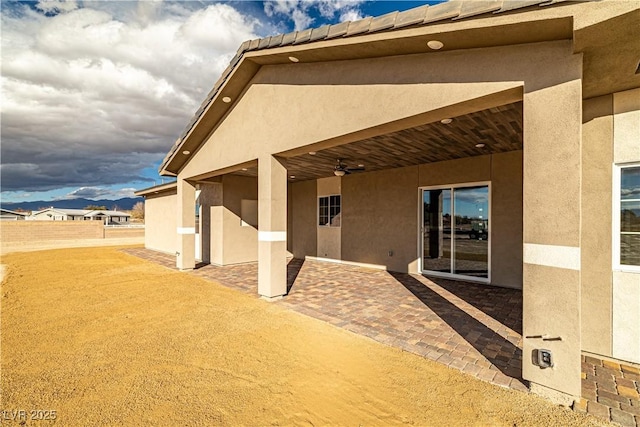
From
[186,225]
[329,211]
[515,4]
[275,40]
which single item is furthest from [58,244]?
[515,4]

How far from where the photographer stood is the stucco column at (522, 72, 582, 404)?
2.60 metres

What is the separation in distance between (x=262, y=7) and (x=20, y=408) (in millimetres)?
13166

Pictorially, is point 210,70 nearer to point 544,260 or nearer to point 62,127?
point 62,127

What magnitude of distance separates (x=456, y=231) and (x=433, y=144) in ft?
9.72

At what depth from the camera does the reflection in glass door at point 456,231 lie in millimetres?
7555

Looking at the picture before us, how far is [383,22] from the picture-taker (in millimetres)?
3637

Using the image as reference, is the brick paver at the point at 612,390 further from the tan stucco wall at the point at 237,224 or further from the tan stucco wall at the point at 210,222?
the tan stucco wall at the point at 210,222

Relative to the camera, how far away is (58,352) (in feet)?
12.3

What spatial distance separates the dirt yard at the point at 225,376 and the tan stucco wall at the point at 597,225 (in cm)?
176

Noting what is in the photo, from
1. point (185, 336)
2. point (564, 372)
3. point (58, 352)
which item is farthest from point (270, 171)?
point (564, 372)

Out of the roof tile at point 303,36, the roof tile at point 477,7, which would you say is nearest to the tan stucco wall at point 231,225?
the roof tile at point 303,36

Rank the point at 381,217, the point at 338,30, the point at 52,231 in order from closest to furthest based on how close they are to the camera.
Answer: the point at 338,30 < the point at 381,217 < the point at 52,231

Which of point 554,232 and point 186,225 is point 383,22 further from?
point 186,225

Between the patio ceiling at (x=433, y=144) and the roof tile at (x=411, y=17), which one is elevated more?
the roof tile at (x=411, y=17)
